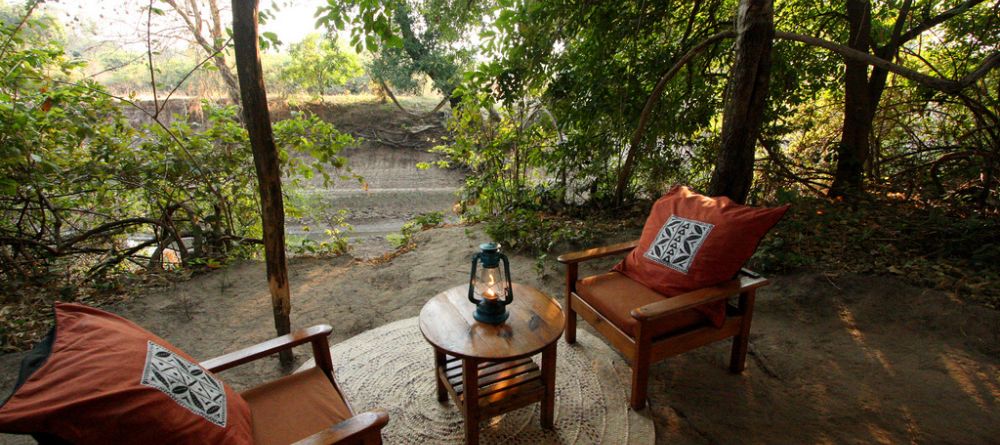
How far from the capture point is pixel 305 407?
58.4 inches

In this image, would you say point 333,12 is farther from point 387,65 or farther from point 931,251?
point 387,65

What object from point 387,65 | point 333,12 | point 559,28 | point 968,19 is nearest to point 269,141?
point 333,12

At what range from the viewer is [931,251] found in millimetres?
3055

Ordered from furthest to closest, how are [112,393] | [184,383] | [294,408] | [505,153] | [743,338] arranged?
[505,153] < [743,338] < [294,408] < [184,383] < [112,393]

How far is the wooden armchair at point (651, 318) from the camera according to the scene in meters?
1.90

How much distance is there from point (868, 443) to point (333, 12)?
3.14 m

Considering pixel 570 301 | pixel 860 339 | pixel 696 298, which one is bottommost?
pixel 860 339

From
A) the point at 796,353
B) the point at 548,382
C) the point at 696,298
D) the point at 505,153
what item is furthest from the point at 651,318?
the point at 505,153

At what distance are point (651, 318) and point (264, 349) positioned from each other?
1551 mm

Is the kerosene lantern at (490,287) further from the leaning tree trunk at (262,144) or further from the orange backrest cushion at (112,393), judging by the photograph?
the leaning tree trunk at (262,144)

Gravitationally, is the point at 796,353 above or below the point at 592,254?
below

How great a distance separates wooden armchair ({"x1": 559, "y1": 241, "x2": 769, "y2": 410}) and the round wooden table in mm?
351

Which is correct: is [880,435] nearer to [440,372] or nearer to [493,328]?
[493,328]

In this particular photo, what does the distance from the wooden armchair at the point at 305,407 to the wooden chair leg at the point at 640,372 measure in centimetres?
117
